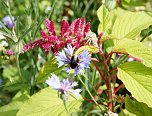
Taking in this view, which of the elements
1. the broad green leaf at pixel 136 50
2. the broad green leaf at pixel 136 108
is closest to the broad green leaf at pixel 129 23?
the broad green leaf at pixel 136 50

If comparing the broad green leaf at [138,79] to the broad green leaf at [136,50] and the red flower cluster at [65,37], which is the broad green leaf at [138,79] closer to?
the broad green leaf at [136,50]

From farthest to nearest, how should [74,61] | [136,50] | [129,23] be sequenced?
1. [129,23]
2. [136,50]
3. [74,61]

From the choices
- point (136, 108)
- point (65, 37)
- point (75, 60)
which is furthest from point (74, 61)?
point (136, 108)

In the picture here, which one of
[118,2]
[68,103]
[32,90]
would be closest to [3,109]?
[32,90]

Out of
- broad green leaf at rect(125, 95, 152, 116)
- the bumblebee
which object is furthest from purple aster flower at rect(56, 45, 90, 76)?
broad green leaf at rect(125, 95, 152, 116)

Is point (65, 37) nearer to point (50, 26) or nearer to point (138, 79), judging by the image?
point (50, 26)

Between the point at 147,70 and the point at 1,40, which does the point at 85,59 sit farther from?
the point at 1,40
